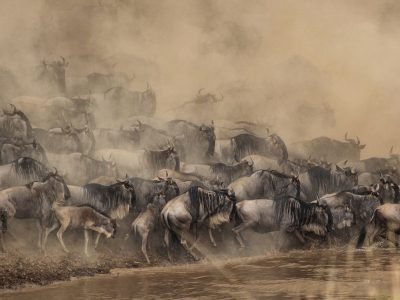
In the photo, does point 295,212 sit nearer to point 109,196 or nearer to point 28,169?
point 109,196

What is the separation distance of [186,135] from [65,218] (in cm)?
1011

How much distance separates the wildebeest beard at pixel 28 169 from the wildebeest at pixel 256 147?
967 centimetres

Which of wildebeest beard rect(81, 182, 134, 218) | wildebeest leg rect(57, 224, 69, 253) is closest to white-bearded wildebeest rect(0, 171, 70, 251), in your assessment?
wildebeest leg rect(57, 224, 69, 253)

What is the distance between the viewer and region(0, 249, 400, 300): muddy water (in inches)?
526

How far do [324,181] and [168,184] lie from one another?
23.1 feet

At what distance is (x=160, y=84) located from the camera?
42.3 m

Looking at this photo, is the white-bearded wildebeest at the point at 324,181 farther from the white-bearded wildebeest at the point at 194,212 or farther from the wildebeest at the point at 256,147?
the white-bearded wildebeest at the point at 194,212

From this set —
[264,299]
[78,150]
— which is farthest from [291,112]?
[264,299]

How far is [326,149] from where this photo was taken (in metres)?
32.2

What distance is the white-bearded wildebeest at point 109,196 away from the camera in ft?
62.6

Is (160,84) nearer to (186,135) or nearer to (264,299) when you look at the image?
(186,135)

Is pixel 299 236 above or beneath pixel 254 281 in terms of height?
above

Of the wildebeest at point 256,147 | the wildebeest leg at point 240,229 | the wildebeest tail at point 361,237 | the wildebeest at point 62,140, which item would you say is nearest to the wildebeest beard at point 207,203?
the wildebeest leg at point 240,229

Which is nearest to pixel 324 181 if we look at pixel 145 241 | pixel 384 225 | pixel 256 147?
pixel 256 147
